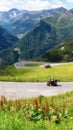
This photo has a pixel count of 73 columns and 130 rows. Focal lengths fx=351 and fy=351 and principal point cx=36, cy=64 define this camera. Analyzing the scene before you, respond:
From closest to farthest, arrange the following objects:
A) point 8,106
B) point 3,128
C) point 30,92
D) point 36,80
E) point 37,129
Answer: point 3,128
point 37,129
point 8,106
point 30,92
point 36,80

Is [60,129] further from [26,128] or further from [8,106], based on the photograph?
[8,106]

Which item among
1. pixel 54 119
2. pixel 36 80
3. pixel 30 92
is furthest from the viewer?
pixel 36 80

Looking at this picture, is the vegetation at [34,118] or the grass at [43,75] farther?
the grass at [43,75]

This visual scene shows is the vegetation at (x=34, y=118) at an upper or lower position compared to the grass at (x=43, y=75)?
upper

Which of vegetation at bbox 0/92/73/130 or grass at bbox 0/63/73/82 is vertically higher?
vegetation at bbox 0/92/73/130

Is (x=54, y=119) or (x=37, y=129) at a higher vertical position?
(x=37, y=129)

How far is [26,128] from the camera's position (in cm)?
911

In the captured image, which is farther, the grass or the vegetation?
the grass

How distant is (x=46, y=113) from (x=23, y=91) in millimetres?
42582

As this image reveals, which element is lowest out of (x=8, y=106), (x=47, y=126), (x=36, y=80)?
(x=36, y=80)

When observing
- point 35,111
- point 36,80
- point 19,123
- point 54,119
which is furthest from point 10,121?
point 36,80

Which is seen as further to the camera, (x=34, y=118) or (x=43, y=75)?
(x=43, y=75)

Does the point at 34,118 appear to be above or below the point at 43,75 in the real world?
above

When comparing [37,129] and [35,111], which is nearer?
[37,129]
